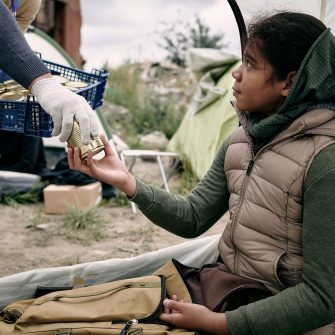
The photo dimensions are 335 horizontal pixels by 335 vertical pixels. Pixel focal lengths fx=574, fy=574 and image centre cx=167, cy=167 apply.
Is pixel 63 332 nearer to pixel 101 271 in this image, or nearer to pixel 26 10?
pixel 101 271

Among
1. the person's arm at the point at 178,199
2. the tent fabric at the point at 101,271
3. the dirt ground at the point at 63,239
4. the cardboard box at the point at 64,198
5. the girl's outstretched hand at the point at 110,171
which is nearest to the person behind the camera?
the girl's outstretched hand at the point at 110,171

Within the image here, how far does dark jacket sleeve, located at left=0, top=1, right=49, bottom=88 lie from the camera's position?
1759mm

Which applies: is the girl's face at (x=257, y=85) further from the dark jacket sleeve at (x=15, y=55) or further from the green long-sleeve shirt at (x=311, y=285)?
the dark jacket sleeve at (x=15, y=55)

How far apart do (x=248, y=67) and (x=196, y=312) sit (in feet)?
2.50

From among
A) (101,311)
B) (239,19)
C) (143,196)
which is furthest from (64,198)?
(101,311)

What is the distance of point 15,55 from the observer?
177 centimetres

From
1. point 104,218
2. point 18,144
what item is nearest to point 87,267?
point 104,218

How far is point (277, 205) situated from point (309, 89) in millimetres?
357

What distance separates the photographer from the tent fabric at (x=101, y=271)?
221 cm

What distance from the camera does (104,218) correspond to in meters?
4.97

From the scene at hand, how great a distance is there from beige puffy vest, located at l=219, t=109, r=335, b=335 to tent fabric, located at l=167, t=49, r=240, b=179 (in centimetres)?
412

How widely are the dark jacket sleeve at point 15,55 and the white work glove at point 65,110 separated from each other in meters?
0.07

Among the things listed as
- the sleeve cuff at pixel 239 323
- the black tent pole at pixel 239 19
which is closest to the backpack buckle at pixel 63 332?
the sleeve cuff at pixel 239 323

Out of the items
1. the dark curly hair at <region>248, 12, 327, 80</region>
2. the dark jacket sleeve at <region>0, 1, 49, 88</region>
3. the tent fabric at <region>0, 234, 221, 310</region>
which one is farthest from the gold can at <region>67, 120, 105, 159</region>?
the tent fabric at <region>0, 234, 221, 310</region>
